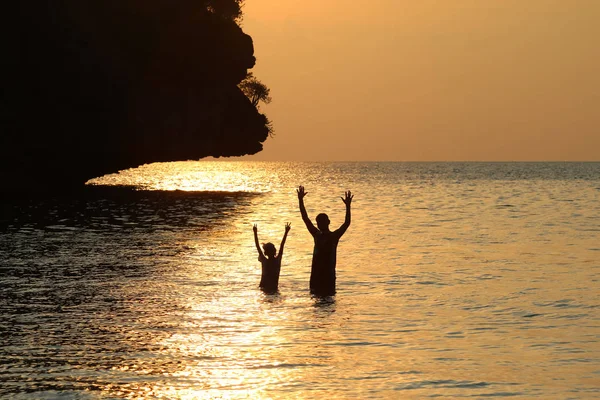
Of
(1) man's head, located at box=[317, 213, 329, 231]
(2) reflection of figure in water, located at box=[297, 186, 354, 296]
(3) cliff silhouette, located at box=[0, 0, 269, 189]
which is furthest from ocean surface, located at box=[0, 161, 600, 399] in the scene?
(3) cliff silhouette, located at box=[0, 0, 269, 189]

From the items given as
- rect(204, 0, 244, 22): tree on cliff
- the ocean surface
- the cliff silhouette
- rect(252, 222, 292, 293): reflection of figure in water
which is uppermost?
rect(204, 0, 244, 22): tree on cliff

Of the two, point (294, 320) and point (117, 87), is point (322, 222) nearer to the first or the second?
point (294, 320)

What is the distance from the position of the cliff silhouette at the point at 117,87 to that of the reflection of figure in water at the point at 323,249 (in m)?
38.8

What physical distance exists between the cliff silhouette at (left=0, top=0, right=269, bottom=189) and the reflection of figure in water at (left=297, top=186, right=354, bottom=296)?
3884 cm

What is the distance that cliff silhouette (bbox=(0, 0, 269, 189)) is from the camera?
186ft

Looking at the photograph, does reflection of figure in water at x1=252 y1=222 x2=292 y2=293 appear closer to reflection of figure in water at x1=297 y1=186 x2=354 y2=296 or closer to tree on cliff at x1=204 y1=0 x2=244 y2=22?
reflection of figure in water at x1=297 y1=186 x2=354 y2=296

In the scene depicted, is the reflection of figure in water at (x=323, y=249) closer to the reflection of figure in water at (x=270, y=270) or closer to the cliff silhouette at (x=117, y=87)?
the reflection of figure in water at (x=270, y=270)

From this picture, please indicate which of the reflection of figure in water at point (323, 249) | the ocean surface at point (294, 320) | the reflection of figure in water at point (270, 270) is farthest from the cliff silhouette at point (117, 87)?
the reflection of figure in water at point (323, 249)

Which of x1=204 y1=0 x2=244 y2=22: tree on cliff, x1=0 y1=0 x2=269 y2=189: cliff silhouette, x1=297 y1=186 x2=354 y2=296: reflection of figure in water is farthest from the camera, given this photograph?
x1=204 y1=0 x2=244 y2=22: tree on cliff

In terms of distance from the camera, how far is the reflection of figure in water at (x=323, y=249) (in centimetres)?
1731

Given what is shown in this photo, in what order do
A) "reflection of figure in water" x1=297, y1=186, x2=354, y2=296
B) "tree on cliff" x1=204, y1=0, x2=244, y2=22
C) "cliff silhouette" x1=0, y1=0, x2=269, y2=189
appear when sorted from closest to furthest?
1. "reflection of figure in water" x1=297, y1=186, x2=354, y2=296
2. "cliff silhouette" x1=0, y1=0, x2=269, y2=189
3. "tree on cliff" x1=204, y1=0, x2=244, y2=22

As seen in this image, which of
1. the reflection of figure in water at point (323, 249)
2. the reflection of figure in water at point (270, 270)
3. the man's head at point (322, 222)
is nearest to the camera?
the man's head at point (322, 222)

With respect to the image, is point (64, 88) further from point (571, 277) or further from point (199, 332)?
point (199, 332)

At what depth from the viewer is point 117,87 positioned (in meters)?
63.3
